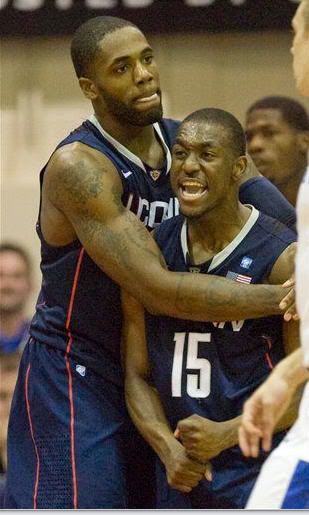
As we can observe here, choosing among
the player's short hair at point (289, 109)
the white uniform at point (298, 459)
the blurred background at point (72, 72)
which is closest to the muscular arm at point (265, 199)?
the white uniform at point (298, 459)

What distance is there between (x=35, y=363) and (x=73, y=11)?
214 centimetres

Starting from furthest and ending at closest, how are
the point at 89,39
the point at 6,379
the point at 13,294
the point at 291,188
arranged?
the point at 13,294 < the point at 6,379 < the point at 291,188 < the point at 89,39

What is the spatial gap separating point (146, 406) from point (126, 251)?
43cm

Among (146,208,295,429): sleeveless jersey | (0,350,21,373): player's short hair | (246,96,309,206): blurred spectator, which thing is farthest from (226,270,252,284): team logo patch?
(0,350,21,373): player's short hair

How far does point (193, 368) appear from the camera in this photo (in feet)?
12.3

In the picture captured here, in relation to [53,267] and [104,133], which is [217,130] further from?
[53,267]

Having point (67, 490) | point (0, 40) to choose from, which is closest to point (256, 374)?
point (67, 490)

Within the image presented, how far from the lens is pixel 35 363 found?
3.99 metres

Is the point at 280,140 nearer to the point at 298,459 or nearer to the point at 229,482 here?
the point at 229,482

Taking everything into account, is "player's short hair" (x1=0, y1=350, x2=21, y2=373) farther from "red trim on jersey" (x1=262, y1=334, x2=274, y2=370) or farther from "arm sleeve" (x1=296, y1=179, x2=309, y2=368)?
"arm sleeve" (x1=296, y1=179, x2=309, y2=368)

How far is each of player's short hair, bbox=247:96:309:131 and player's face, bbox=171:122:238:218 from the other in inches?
57.3

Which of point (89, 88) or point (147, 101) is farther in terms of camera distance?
point (89, 88)

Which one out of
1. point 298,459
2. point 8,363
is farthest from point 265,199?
point 8,363

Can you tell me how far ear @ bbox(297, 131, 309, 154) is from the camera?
511 centimetres
